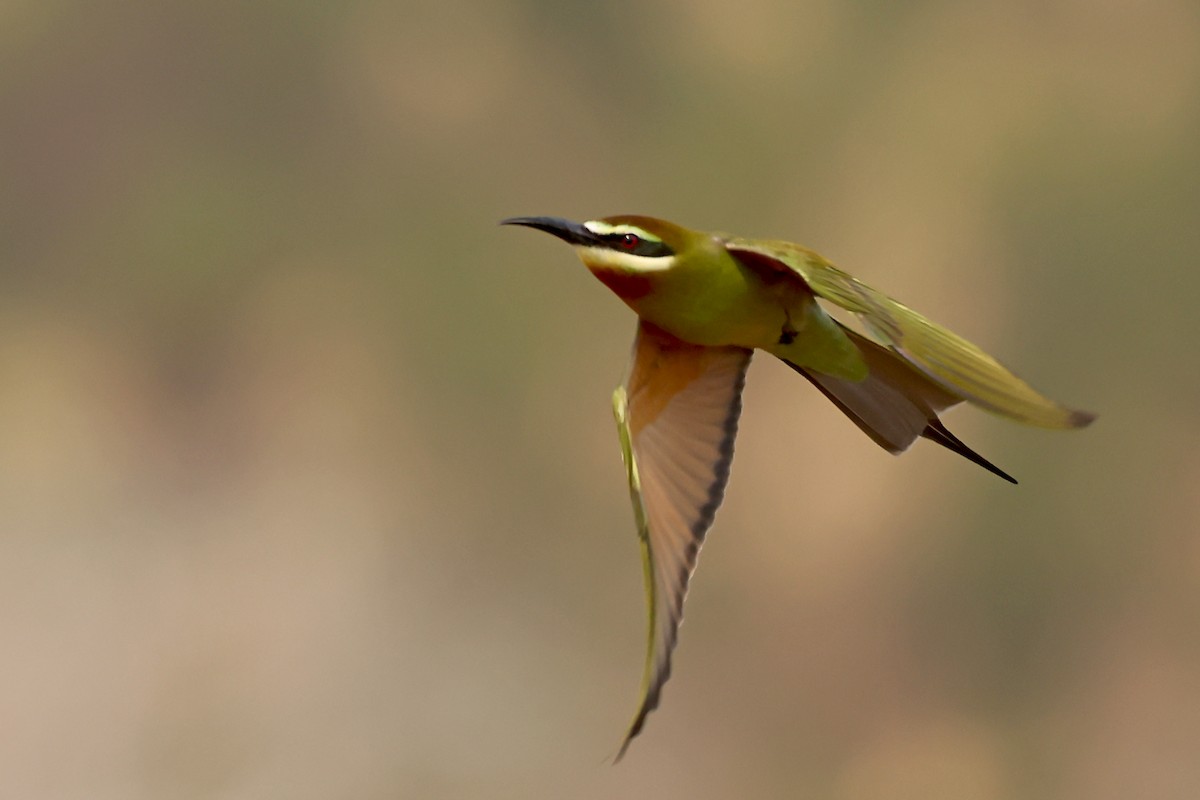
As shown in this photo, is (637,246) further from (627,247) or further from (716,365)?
(716,365)

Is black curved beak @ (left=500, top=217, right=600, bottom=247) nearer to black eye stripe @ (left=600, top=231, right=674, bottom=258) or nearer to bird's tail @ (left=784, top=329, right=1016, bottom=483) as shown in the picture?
black eye stripe @ (left=600, top=231, right=674, bottom=258)

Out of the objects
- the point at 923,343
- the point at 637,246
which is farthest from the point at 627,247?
the point at 923,343

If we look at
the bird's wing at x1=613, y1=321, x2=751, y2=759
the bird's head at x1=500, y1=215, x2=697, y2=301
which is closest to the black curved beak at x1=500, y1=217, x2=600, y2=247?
the bird's head at x1=500, y1=215, x2=697, y2=301

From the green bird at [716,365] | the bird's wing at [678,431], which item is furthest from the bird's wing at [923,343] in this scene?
the bird's wing at [678,431]

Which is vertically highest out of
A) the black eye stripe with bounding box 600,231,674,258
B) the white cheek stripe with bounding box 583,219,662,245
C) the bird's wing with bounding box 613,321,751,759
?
the white cheek stripe with bounding box 583,219,662,245

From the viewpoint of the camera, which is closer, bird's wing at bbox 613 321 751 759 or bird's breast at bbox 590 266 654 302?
bird's breast at bbox 590 266 654 302

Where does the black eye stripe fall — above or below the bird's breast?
above

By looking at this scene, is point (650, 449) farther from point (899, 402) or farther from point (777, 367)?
point (777, 367)
